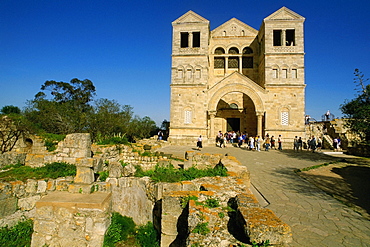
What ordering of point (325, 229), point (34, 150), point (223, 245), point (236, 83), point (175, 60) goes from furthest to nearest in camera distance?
point (175, 60) → point (236, 83) → point (34, 150) → point (325, 229) → point (223, 245)

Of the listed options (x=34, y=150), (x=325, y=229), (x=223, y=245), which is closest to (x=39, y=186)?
(x=34, y=150)

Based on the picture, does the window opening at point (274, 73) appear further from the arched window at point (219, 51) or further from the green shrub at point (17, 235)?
the green shrub at point (17, 235)

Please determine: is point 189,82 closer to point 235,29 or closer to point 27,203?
point 235,29

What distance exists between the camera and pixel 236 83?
21.0 m

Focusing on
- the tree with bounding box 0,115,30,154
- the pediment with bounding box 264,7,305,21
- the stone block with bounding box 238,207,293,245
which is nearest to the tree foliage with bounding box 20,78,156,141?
the tree with bounding box 0,115,30,154

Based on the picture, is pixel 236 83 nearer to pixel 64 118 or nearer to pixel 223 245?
pixel 64 118

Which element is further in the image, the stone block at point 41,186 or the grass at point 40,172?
the grass at point 40,172

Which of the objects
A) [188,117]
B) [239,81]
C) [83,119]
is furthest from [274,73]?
[83,119]

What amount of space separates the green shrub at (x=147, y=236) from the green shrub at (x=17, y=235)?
2792 mm

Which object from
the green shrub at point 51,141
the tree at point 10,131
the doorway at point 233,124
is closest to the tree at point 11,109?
the tree at point 10,131

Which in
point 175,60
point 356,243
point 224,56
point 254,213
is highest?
point 224,56

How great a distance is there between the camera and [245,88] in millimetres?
21109

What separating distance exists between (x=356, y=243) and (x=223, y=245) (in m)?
2.78

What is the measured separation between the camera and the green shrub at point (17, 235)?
5.10 metres
